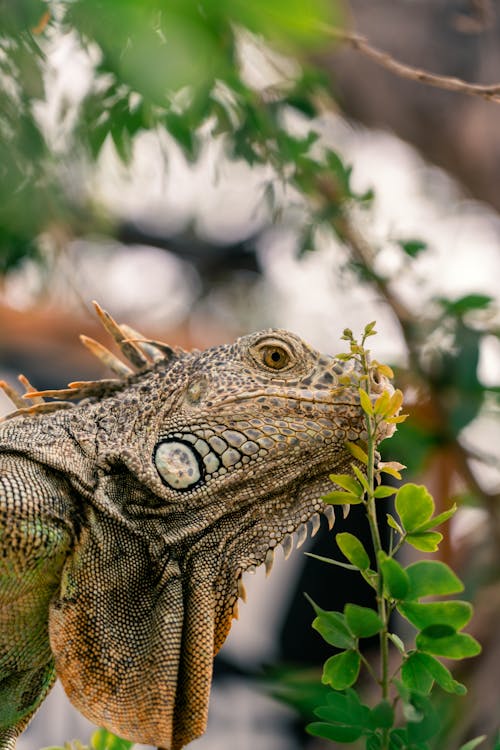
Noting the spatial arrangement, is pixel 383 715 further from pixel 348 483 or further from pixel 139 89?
pixel 139 89

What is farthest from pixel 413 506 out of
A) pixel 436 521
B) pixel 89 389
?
pixel 89 389

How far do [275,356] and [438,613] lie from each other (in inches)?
28.0

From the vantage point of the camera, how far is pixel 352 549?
1198mm

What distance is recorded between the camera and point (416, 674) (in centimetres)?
113

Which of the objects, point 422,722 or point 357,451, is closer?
point 422,722

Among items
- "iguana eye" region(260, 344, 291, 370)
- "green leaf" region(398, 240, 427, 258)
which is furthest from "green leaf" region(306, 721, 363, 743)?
"green leaf" region(398, 240, 427, 258)

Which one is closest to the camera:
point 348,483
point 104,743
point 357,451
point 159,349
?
point 348,483

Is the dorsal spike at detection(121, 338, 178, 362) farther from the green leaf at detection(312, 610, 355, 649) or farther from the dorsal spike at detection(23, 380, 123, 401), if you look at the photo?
the green leaf at detection(312, 610, 355, 649)

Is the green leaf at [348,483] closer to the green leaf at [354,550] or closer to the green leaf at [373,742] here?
the green leaf at [354,550]

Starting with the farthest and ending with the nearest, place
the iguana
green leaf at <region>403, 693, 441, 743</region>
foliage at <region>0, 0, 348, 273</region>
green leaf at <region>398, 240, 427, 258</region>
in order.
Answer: green leaf at <region>398, 240, 427, 258</region> → the iguana → green leaf at <region>403, 693, 441, 743</region> → foliage at <region>0, 0, 348, 273</region>

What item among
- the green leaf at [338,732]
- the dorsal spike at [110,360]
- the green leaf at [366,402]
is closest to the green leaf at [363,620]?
the green leaf at [338,732]

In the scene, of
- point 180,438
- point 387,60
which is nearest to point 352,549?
point 180,438

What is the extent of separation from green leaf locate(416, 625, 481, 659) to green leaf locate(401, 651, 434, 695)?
3 cm

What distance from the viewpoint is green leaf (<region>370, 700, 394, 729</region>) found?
1.08 m
